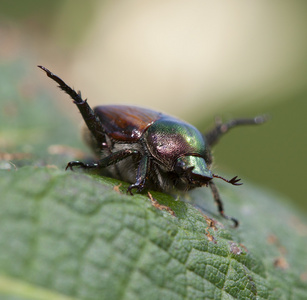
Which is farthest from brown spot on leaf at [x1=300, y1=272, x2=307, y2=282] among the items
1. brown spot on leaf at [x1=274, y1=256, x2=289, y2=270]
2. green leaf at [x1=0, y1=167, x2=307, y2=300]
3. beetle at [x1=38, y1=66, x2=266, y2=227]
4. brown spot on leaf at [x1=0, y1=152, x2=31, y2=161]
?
brown spot on leaf at [x1=0, y1=152, x2=31, y2=161]

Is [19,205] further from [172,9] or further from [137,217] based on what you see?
[172,9]

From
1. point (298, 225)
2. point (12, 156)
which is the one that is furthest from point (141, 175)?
point (298, 225)

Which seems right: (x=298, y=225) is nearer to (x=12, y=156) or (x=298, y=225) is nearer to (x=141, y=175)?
(x=141, y=175)

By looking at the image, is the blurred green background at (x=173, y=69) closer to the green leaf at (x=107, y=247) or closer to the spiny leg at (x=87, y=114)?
the spiny leg at (x=87, y=114)

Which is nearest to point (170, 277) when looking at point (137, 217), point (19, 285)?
point (137, 217)

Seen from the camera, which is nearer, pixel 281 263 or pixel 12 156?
pixel 281 263

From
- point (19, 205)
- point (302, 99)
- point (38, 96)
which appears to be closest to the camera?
point (19, 205)
